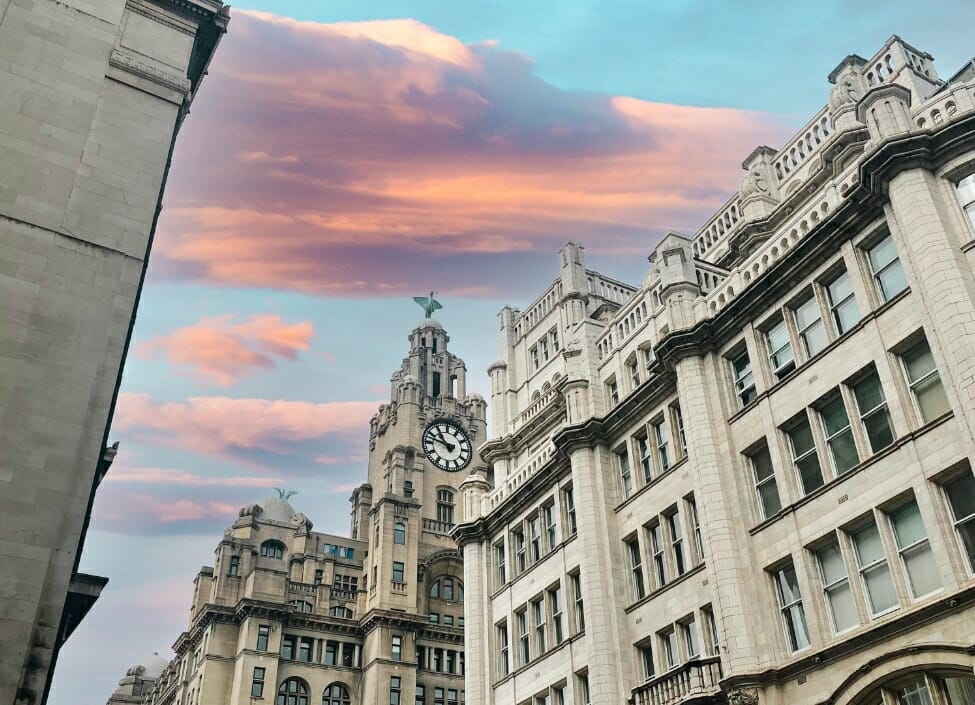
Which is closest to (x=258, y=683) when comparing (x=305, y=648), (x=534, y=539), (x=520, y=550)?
(x=305, y=648)

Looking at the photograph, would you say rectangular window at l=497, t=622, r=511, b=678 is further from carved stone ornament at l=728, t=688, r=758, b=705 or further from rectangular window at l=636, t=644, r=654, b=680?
carved stone ornament at l=728, t=688, r=758, b=705

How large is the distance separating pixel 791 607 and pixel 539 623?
15.5 meters

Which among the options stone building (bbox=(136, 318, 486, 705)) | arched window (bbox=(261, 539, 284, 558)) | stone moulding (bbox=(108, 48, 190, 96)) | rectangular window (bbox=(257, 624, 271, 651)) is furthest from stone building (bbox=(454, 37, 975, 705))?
arched window (bbox=(261, 539, 284, 558))

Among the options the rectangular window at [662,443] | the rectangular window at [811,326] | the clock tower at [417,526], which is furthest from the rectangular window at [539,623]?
the clock tower at [417,526]

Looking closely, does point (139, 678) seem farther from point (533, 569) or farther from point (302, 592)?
point (533, 569)

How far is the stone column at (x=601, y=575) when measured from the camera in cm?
3619

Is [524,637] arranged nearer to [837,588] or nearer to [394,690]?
[837,588]

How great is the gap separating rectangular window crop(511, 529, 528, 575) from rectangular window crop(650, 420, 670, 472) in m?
10.2

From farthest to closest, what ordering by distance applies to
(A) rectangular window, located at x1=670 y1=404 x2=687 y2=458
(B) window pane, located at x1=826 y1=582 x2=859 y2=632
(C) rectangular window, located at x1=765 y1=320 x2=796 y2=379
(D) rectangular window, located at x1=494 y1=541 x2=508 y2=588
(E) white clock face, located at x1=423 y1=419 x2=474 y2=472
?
(E) white clock face, located at x1=423 y1=419 x2=474 y2=472 < (D) rectangular window, located at x1=494 y1=541 x2=508 y2=588 < (A) rectangular window, located at x1=670 y1=404 x2=687 y2=458 < (C) rectangular window, located at x1=765 y1=320 x2=796 y2=379 < (B) window pane, located at x1=826 y1=582 x2=859 y2=632

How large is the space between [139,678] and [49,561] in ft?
351

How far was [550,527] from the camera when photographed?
4462 cm

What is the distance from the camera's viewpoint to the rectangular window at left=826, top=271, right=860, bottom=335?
101 feet

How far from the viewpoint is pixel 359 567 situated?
9312 centimetres

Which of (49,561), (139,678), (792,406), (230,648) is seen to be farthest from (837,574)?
(139,678)
